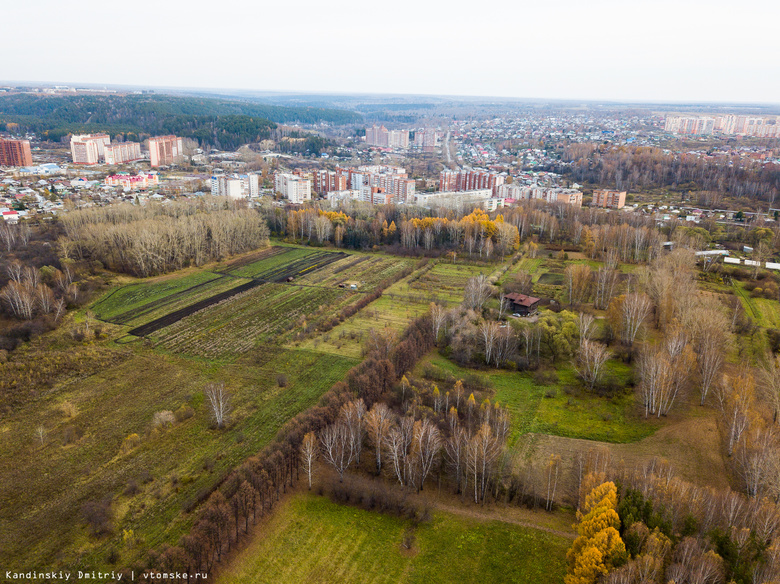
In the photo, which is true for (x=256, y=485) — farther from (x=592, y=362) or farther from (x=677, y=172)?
(x=677, y=172)

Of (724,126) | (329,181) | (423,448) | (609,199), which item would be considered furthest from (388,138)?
(423,448)

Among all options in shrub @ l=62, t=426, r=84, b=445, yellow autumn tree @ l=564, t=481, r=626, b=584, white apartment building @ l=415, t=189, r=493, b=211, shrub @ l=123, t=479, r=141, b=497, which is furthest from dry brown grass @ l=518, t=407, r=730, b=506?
white apartment building @ l=415, t=189, r=493, b=211

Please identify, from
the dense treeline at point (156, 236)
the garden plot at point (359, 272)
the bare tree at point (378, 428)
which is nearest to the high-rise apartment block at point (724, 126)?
the garden plot at point (359, 272)

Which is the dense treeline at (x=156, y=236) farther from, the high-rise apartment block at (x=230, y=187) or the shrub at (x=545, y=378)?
the shrub at (x=545, y=378)

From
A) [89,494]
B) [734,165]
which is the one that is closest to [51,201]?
[89,494]

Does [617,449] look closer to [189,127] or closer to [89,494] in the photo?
[89,494]

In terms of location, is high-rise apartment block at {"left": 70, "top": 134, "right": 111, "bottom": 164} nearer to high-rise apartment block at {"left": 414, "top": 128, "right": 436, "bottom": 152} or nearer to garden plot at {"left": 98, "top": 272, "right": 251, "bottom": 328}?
garden plot at {"left": 98, "top": 272, "right": 251, "bottom": 328}
